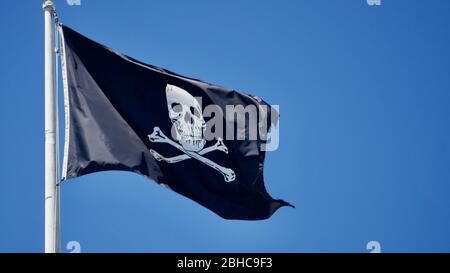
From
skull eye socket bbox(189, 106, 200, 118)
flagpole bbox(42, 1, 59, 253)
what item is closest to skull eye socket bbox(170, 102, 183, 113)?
skull eye socket bbox(189, 106, 200, 118)

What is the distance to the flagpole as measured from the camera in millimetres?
13883

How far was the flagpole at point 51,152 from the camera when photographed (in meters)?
13.9

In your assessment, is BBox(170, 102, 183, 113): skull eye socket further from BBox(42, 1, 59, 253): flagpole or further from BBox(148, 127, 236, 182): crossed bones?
BBox(42, 1, 59, 253): flagpole

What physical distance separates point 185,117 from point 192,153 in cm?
78

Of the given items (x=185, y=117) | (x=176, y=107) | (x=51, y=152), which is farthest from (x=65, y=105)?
(x=185, y=117)

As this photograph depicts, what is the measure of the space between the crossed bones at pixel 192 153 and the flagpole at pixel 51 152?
8.04 ft

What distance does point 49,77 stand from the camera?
1450cm

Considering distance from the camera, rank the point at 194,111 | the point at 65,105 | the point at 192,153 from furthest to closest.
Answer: the point at 194,111 → the point at 192,153 → the point at 65,105

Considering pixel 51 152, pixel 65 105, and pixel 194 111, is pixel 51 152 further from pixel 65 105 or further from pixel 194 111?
pixel 194 111

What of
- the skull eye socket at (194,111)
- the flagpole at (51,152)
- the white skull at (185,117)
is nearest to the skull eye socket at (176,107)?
the white skull at (185,117)

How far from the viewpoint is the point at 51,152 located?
1420cm
